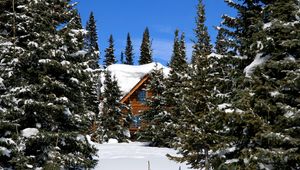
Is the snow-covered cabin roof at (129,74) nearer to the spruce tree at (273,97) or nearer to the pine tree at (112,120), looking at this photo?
the pine tree at (112,120)

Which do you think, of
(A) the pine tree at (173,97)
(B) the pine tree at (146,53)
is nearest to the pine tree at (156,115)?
(A) the pine tree at (173,97)

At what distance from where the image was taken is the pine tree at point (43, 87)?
60.0ft

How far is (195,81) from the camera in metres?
19.1

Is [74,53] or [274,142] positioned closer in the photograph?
[274,142]

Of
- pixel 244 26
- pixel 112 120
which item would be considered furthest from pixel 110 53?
pixel 244 26

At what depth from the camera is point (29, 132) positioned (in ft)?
60.3

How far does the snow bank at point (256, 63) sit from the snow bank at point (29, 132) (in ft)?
33.5

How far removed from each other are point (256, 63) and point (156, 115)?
26.0 m

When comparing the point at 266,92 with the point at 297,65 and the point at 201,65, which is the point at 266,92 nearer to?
the point at 297,65

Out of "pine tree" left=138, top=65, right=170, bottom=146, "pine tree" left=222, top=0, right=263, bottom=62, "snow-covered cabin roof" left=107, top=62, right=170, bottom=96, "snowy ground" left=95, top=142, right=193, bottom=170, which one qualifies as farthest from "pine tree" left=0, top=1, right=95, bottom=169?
"snow-covered cabin roof" left=107, top=62, right=170, bottom=96

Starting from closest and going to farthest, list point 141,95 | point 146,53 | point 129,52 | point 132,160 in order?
1. point 132,160
2. point 141,95
3. point 146,53
4. point 129,52

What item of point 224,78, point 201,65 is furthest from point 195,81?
point 224,78

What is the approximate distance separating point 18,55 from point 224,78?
32.3ft

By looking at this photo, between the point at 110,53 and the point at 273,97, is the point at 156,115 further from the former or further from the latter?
the point at 110,53
